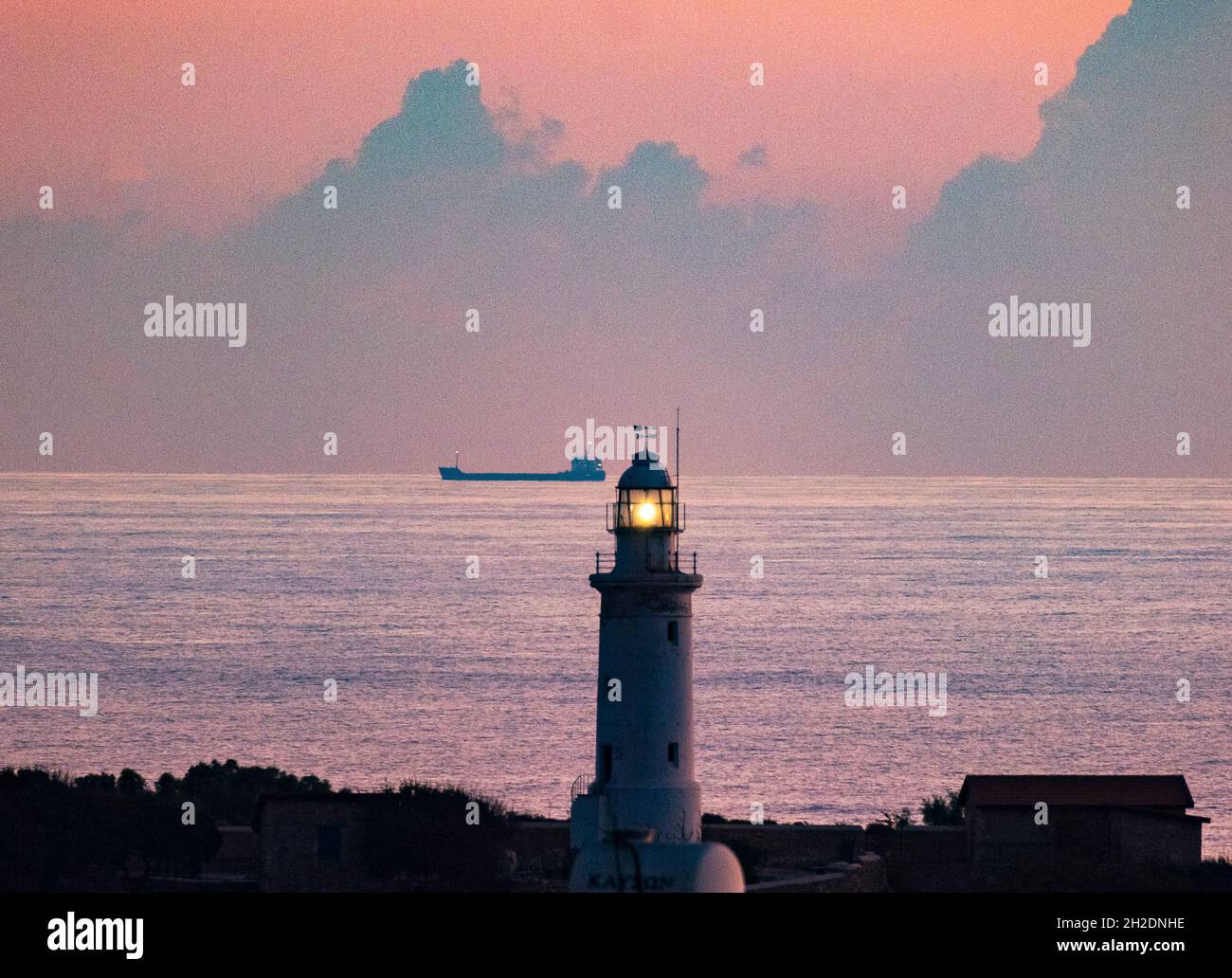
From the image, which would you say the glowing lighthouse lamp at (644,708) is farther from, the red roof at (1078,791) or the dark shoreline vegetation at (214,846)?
the red roof at (1078,791)

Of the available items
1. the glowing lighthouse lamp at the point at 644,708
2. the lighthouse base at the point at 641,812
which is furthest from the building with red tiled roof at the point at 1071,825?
the lighthouse base at the point at 641,812

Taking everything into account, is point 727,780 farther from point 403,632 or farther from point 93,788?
point 403,632

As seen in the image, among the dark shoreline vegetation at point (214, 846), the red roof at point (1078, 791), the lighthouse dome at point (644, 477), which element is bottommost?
the dark shoreline vegetation at point (214, 846)

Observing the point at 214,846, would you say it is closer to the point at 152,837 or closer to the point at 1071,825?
the point at 152,837

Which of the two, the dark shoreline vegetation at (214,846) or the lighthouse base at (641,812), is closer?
the lighthouse base at (641,812)

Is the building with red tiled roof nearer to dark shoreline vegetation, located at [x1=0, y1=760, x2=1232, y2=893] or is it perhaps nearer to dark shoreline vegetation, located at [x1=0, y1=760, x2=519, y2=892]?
dark shoreline vegetation, located at [x1=0, y1=760, x2=1232, y2=893]
